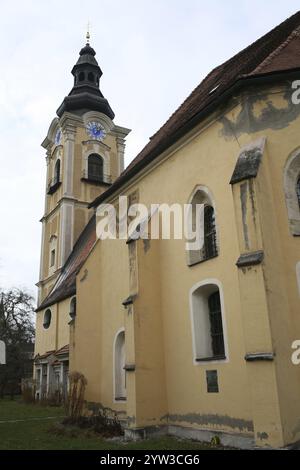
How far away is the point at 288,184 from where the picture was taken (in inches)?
379

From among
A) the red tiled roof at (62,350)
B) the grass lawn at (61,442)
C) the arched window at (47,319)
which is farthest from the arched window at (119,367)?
the arched window at (47,319)

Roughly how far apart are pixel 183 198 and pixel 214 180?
1355mm

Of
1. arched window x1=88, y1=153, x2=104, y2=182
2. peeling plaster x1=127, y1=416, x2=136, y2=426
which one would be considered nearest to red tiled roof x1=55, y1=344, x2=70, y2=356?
peeling plaster x1=127, y1=416, x2=136, y2=426

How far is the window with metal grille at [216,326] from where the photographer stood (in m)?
10.4

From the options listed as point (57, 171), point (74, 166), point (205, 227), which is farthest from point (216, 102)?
point (57, 171)

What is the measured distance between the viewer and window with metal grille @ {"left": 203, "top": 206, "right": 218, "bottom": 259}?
36.4ft

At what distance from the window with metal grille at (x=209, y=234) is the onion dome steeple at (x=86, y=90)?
23067 millimetres

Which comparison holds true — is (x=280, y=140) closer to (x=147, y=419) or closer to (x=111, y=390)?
(x=147, y=419)

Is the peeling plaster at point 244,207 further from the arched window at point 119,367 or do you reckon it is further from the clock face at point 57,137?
the clock face at point 57,137

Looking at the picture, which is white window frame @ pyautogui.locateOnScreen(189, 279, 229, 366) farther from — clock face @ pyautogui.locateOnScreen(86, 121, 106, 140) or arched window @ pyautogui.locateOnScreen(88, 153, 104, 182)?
clock face @ pyautogui.locateOnScreen(86, 121, 106, 140)

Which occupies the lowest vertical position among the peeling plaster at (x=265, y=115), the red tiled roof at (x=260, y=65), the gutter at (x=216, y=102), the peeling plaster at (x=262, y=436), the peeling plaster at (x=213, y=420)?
the peeling plaster at (x=262, y=436)

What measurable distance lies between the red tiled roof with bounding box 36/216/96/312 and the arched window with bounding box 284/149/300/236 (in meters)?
15.3

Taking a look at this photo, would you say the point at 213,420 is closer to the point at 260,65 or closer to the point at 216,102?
the point at 216,102

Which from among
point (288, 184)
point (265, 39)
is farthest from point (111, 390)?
point (265, 39)
